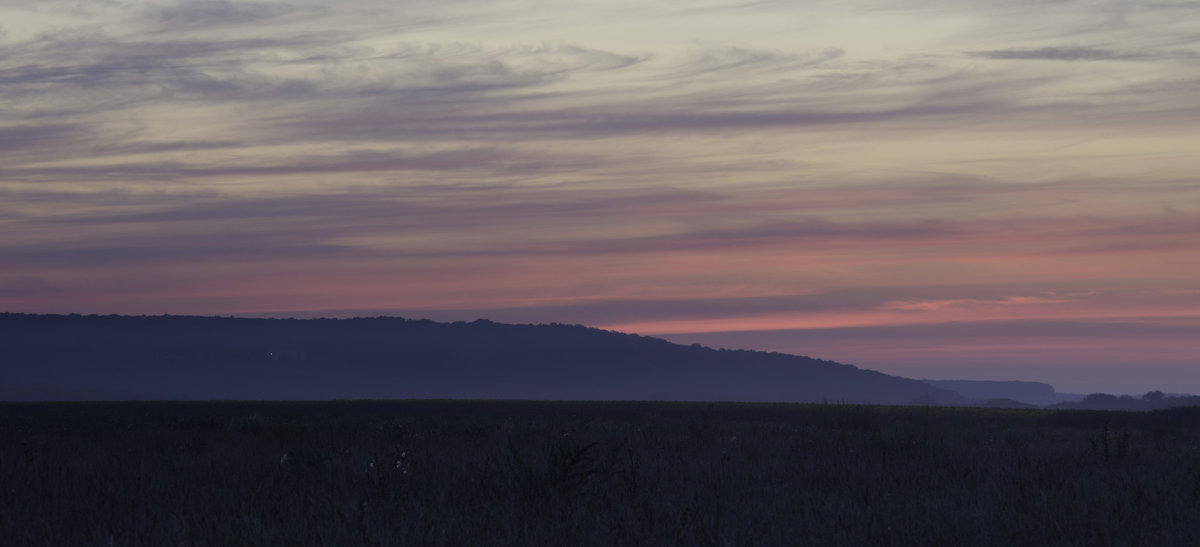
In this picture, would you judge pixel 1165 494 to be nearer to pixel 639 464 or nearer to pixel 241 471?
pixel 639 464

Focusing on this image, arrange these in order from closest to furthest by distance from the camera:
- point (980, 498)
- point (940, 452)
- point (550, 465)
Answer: point (980, 498), point (550, 465), point (940, 452)

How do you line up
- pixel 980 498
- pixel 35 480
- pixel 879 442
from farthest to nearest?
pixel 879 442 < pixel 35 480 < pixel 980 498

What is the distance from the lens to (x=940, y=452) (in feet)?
50.7

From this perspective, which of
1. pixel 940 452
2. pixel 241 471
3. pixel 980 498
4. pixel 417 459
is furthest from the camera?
pixel 940 452

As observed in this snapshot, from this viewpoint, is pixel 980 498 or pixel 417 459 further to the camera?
pixel 417 459

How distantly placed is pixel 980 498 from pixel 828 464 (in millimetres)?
3378

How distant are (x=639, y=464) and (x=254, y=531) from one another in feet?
19.5

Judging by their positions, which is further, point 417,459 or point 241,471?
point 417,459

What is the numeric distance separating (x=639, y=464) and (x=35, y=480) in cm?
680

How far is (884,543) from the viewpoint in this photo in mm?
8156

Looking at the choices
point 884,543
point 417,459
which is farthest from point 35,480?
point 884,543

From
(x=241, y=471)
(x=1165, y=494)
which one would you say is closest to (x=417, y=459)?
(x=241, y=471)

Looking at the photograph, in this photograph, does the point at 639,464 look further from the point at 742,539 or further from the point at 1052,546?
the point at 1052,546

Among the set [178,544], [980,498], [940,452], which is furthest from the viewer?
[940,452]
